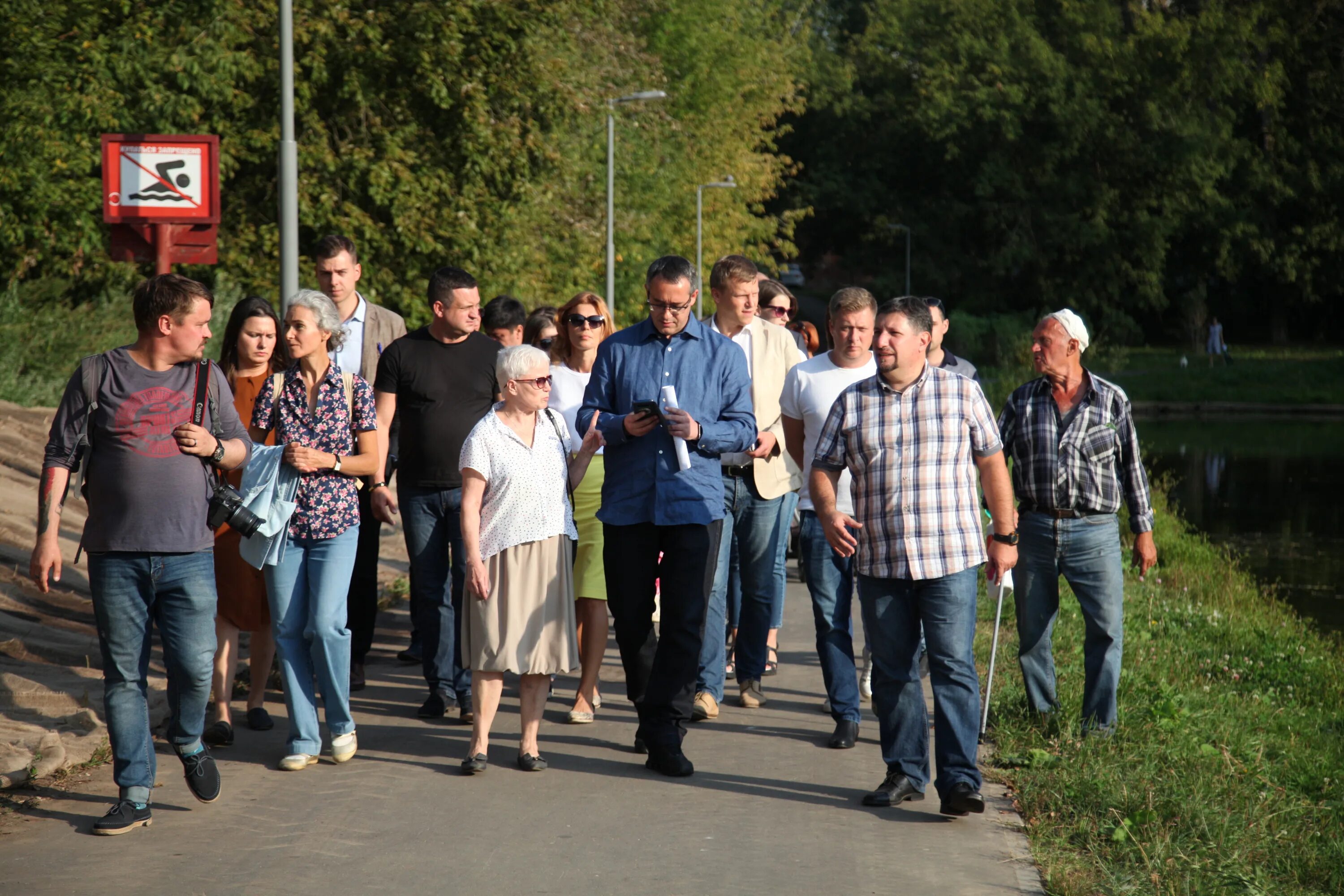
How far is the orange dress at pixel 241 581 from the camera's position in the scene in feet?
22.0

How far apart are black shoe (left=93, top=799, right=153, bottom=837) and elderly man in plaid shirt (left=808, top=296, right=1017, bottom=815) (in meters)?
2.67

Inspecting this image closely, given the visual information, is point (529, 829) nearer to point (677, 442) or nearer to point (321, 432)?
point (677, 442)

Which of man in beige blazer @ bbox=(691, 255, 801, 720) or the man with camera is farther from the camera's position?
man in beige blazer @ bbox=(691, 255, 801, 720)

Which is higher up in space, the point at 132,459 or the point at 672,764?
the point at 132,459

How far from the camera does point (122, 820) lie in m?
5.31

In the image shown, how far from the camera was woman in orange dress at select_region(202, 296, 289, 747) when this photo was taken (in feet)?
21.5

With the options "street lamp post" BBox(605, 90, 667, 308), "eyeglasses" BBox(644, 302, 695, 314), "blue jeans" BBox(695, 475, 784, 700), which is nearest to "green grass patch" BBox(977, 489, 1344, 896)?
"blue jeans" BBox(695, 475, 784, 700)

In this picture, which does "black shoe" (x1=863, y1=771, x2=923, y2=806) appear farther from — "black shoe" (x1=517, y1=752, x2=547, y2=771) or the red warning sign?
the red warning sign

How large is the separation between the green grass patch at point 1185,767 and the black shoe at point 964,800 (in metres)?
0.22

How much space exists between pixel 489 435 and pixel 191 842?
6.51 ft

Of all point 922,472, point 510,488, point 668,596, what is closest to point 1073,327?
point 922,472

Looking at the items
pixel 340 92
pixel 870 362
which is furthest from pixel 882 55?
pixel 870 362

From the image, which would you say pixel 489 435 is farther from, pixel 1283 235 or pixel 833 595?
pixel 1283 235

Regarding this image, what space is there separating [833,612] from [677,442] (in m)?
1.30
